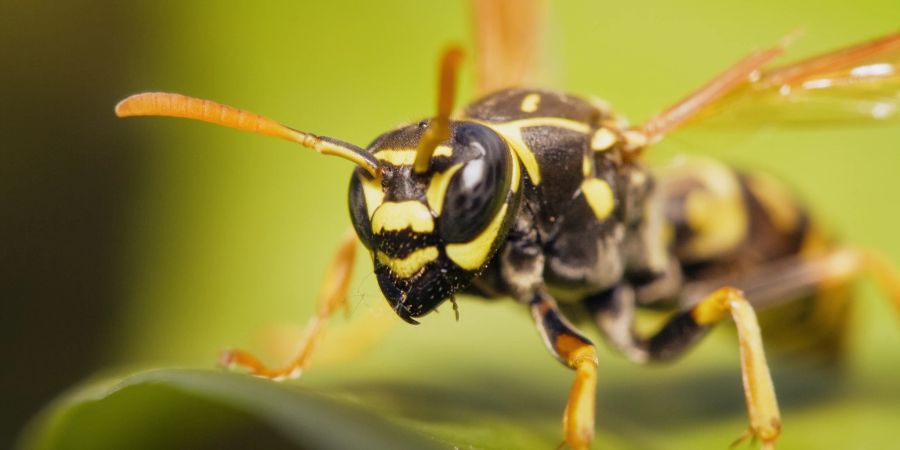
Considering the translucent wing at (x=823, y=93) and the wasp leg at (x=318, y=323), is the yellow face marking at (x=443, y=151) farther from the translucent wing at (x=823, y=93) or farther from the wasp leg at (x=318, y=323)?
the translucent wing at (x=823, y=93)

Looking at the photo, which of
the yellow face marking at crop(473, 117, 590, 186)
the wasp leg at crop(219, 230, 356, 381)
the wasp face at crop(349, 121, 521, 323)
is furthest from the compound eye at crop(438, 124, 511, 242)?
the wasp leg at crop(219, 230, 356, 381)

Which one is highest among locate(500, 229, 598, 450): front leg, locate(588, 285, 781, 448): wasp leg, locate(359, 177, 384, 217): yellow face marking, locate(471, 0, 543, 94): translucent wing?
locate(471, 0, 543, 94): translucent wing

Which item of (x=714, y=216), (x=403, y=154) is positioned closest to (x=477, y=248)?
(x=403, y=154)

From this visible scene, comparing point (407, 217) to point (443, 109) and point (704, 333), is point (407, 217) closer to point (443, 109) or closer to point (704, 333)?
point (443, 109)

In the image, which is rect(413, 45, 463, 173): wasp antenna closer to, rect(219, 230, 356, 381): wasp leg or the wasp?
the wasp

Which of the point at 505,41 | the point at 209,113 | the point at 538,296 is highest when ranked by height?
the point at 505,41

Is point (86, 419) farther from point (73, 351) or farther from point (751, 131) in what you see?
point (751, 131)

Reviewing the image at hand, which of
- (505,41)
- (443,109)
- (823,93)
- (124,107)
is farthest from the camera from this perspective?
(505,41)
